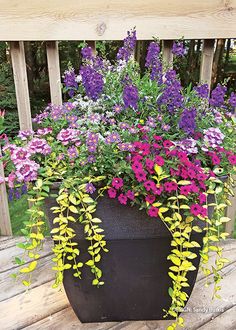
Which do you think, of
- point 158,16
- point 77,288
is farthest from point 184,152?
point 158,16

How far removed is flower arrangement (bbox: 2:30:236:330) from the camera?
3.57ft

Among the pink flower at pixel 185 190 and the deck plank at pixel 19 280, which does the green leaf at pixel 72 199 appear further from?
the deck plank at pixel 19 280

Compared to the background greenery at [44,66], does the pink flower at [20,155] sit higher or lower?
higher

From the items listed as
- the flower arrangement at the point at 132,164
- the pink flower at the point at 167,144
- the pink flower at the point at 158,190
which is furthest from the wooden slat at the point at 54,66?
the pink flower at the point at 158,190

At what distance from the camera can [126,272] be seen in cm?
125

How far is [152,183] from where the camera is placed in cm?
105

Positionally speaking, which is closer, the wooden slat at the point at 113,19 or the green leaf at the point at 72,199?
the green leaf at the point at 72,199

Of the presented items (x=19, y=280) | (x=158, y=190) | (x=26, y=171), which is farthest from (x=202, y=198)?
(x=19, y=280)

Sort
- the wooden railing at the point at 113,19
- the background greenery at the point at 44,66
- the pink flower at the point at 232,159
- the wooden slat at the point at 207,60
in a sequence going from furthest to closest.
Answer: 1. the background greenery at the point at 44,66
2. the wooden slat at the point at 207,60
3. the wooden railing at the point at 113,19
4. the pink flower at the point at 232,159

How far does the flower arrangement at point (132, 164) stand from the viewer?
109 cm

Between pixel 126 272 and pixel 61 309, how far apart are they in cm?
35

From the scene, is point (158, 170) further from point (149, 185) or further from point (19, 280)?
point (19, 280)

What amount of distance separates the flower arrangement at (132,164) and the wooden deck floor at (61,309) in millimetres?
233

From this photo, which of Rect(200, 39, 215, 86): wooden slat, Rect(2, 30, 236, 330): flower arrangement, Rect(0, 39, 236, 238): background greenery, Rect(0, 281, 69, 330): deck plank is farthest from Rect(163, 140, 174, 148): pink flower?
Rect(0, 39, 236, 238): background greenery
